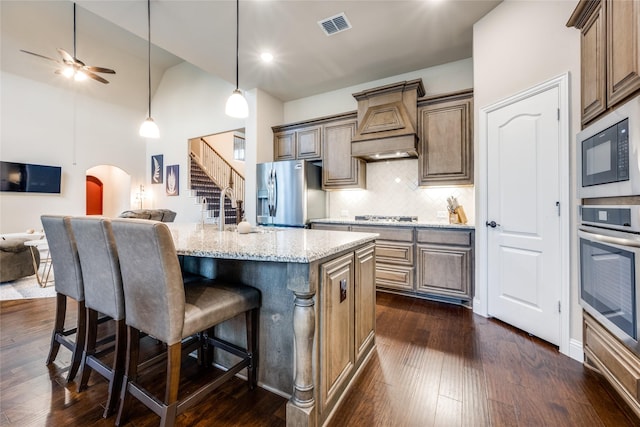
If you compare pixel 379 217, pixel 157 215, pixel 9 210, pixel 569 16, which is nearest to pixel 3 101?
pixel 9 210

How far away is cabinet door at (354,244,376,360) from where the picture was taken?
1.74 metres

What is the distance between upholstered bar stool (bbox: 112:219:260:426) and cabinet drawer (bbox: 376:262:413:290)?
7.48 ft

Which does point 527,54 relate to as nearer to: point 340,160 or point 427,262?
point 427,262

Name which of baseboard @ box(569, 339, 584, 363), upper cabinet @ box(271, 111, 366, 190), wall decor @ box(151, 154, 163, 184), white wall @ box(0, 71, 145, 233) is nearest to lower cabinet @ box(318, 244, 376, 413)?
baseboard @ box(569, 339, 584, 363)

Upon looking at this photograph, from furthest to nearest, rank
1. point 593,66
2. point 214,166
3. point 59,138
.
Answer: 1. point 214,166
2. point 59,138
3. point 593,66

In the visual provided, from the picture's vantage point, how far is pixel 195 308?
1.27 m

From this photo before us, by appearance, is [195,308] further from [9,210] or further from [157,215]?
[9,210]

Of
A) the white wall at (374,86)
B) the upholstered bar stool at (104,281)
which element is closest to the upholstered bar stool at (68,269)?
the upholstered bar stool at (104,281)

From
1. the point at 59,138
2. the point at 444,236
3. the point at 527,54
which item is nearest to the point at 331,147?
the point at 444,236

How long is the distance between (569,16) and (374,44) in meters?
1.79

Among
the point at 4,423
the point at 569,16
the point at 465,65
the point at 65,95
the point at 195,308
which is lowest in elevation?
the point at 4,423

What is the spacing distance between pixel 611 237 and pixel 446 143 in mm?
2007

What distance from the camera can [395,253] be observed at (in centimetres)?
330

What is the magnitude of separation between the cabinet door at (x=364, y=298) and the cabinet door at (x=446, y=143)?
6.05 ft
